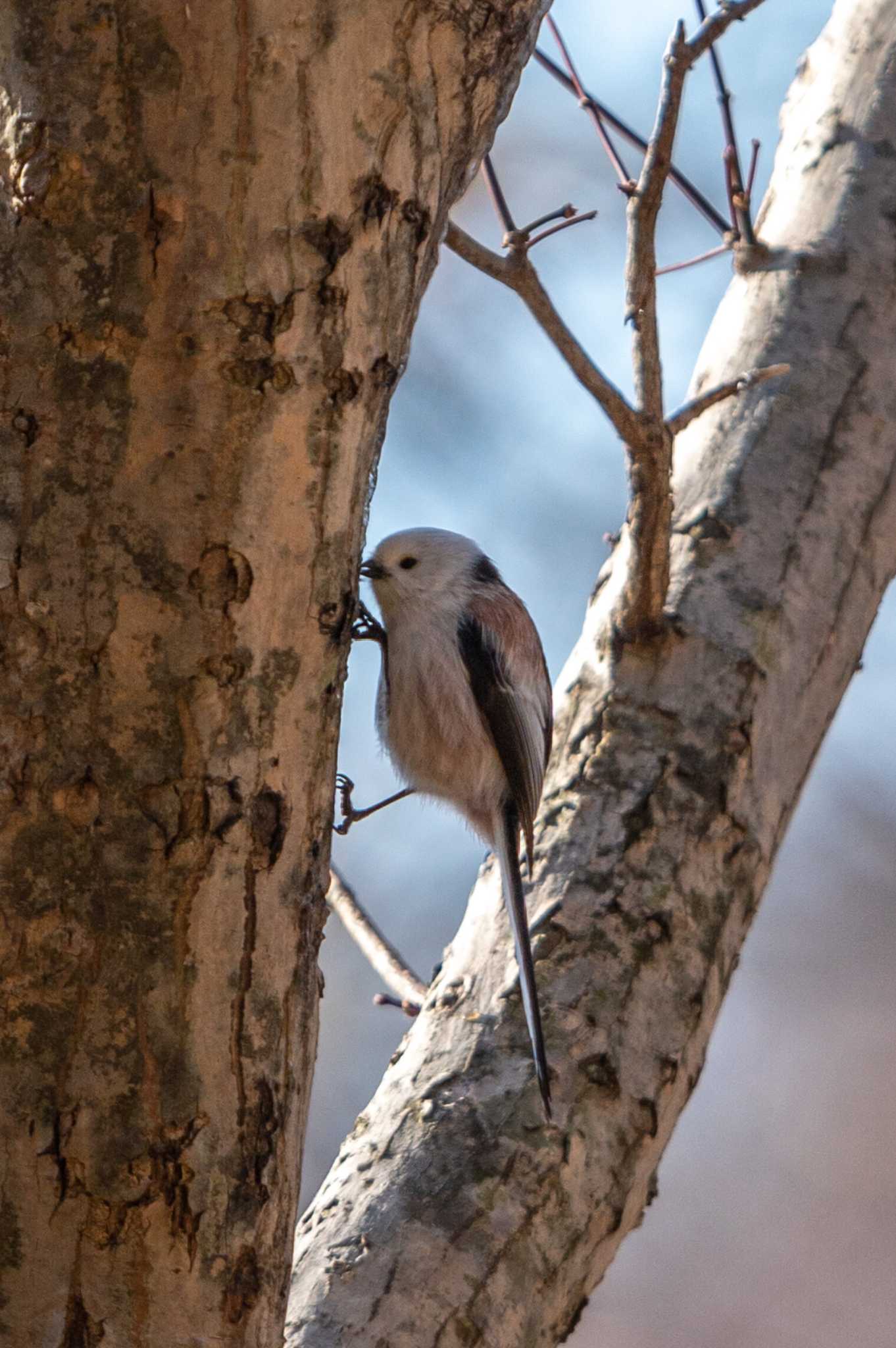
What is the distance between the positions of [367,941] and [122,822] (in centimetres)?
119

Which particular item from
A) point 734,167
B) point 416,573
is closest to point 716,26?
point 734,167

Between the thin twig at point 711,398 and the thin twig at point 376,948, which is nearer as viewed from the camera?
the thin twig at point 711,398

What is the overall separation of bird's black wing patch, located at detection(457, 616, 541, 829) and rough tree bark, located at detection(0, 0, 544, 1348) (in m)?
1.03

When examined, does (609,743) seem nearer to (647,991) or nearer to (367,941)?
(647,991)

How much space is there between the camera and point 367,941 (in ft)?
6.48

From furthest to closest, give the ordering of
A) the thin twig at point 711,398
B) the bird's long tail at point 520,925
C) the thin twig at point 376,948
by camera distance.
Answer: the thin twig at point 376,948 < the thin twig at point 711,398 < the bird's long tail at point 520,925

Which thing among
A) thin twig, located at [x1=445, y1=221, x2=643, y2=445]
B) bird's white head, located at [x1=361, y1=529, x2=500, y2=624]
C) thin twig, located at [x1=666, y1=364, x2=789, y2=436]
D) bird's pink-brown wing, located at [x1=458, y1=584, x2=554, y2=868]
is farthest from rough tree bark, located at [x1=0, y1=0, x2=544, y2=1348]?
bird's white head, located at [x1=361, y1=529, x2=500, y2=624]

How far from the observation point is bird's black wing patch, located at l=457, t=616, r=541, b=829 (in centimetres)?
191

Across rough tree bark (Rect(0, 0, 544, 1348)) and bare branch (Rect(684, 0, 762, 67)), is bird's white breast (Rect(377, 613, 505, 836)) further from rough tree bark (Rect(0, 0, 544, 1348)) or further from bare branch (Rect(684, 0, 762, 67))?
rough tree bark (Rect(0, 0, 544, 1348))

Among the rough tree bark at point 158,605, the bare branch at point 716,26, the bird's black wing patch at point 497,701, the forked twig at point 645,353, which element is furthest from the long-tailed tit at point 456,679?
the rough tree bark at point 158,605

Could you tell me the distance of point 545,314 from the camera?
1.53 meters

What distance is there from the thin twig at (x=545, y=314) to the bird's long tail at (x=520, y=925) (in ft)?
1.75

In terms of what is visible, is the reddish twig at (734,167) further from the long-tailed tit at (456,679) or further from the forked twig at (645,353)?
the long-tailed tit at (456,679)

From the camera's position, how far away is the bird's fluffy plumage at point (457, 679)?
1.95 metres
